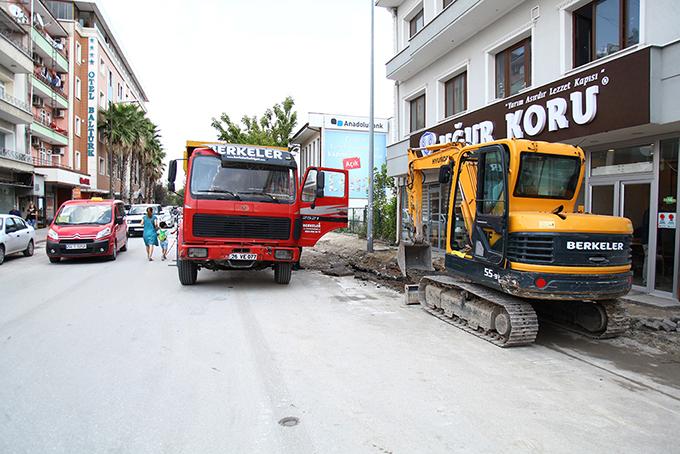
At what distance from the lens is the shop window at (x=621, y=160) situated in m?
8.86

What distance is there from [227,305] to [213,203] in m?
2.13

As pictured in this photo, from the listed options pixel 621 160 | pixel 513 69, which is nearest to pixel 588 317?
pixel 621 160

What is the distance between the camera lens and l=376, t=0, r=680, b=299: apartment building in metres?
7.96

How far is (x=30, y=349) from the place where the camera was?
17.7ft

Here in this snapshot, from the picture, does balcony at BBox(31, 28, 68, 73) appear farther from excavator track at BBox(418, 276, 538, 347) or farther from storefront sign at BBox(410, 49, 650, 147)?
excavator track at BBox(418, 276, 538, 347)

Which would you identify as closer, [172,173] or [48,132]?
[172,173]

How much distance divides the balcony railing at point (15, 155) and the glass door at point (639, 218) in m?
28.6

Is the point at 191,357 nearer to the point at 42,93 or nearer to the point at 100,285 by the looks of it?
the point at 100,285

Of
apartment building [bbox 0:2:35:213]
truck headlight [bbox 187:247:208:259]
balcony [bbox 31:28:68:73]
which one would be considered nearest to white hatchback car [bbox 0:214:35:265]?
truck headlight [bbox 187:247:208:259]

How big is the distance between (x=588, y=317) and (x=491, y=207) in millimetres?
2277

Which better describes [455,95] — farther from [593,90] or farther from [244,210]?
[244,210]

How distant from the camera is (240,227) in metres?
8.92

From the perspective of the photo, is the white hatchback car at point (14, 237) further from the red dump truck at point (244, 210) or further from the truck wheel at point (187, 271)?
the red dump truck at point (244, 210)

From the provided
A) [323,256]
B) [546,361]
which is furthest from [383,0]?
[546,361]
